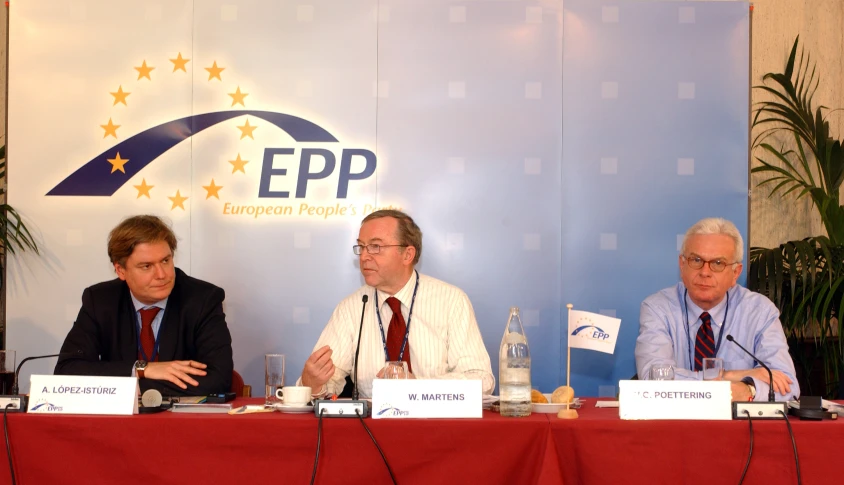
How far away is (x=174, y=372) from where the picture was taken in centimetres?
270

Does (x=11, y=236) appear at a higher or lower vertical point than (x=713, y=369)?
higher

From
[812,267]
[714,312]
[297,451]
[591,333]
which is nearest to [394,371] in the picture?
[297,451]

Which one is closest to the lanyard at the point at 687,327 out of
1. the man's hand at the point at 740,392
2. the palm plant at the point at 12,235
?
the man's hand at the point at 740,392

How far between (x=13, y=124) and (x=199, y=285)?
1786mm

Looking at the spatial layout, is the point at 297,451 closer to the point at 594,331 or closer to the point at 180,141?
the point at 594,331

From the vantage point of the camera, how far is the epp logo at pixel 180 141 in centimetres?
420

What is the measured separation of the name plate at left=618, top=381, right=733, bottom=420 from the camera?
217 centimetres

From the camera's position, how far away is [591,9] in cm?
422

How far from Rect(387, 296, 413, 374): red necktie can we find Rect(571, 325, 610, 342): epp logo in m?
0.76

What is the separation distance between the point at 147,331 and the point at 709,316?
224 cm

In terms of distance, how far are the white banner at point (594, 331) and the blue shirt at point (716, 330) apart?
52 cm

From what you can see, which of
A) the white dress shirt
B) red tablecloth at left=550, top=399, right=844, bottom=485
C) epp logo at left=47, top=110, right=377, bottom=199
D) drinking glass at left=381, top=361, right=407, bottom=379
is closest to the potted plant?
epp logo at left=47, top=110, right=377, bottom=199

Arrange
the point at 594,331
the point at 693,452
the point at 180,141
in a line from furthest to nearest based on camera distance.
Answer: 1. the point at 180,141
2. the point at 594,331
3. the point at 693,452

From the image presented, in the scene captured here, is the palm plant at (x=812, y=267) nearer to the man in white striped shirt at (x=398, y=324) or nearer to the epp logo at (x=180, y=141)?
the man in white striped shirt at (x=398, y=324)
